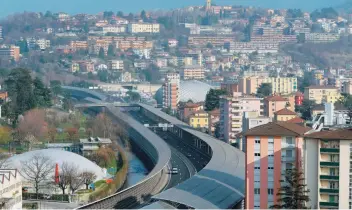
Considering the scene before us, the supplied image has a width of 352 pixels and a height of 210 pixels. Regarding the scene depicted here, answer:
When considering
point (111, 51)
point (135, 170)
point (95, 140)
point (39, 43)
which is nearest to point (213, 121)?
point (95, 140)

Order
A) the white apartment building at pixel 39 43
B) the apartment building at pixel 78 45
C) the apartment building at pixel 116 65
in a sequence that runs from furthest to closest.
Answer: the white apartment building at pixel 39 43, the apartment building at pixel 78 45, the apartment building at pixel 116 65

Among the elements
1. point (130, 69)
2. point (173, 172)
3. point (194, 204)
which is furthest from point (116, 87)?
point (194, 204)

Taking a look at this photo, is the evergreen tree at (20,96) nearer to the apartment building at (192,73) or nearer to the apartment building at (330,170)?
the apartment building at (330,170)

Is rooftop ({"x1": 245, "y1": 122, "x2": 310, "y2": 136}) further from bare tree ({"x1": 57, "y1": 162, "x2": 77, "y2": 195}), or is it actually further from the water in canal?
the water in canal

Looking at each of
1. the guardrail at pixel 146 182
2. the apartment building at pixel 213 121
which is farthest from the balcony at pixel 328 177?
the apartment building at pixel 213 121

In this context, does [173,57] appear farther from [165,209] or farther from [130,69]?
[165,209]

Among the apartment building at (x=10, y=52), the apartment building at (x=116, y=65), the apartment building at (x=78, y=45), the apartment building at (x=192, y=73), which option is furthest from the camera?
the apartment building at (x=78, y=45)
